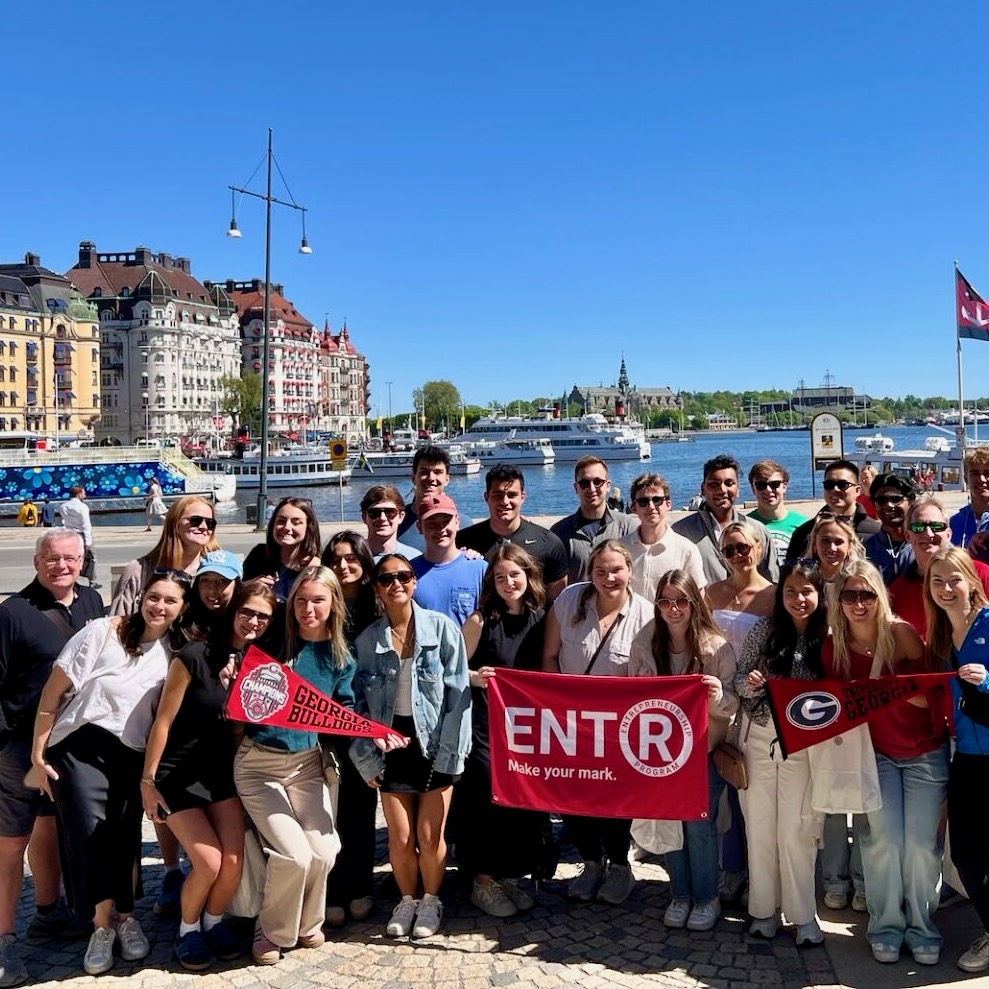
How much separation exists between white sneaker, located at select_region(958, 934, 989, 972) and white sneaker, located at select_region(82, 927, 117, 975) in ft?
14.0

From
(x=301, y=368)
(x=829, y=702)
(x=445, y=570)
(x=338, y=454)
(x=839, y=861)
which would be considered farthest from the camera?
(x=301, y=368)

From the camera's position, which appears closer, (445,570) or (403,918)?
(403,918)

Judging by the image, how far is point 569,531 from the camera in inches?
284

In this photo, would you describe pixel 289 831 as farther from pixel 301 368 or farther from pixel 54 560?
pixel 301 368

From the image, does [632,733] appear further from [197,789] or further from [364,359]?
[364,359]

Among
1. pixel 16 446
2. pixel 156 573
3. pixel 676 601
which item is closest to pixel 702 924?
pixel 676 601

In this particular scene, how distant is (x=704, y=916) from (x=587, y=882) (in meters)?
0.77

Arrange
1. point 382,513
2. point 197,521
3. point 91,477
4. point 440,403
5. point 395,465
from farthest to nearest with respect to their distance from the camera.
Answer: point 440,403
point 395,465
point 91,477
point 382,513
point 197,521

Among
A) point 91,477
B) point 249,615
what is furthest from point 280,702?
point 91,477

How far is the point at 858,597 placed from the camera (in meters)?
4.68

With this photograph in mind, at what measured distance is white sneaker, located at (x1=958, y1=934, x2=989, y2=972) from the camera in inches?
175

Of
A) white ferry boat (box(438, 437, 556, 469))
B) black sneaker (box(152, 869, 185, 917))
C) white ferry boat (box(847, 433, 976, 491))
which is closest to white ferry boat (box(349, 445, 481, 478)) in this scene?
white ferry boat (box(438, 437, 556, 469))

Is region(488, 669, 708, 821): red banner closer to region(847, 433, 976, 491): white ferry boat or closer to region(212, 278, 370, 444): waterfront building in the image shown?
region(847, 433, 976, 491): white ferry boat

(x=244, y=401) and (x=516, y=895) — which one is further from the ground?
(x=244, y=401)
